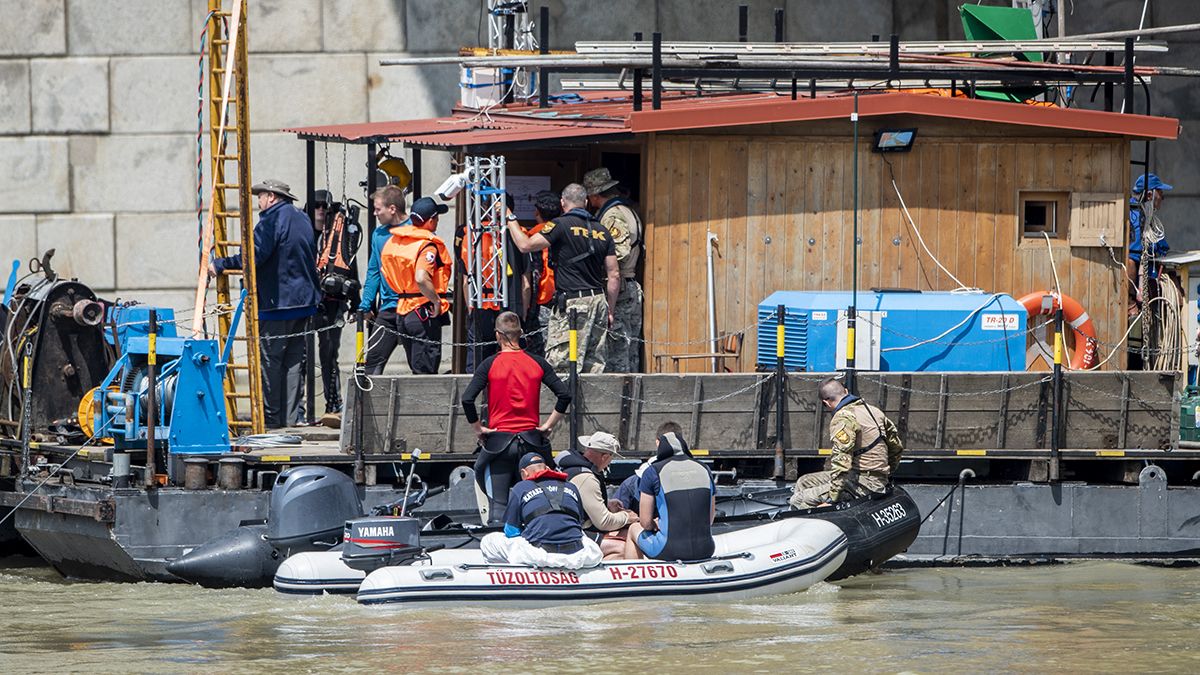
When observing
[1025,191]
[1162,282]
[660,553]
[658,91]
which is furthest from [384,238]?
[1162,282]

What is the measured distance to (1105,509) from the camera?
1522cm

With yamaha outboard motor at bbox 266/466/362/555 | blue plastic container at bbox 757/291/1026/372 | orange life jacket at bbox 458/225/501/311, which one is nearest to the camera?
yamaha outboard motor at bbox 266/466/362/555

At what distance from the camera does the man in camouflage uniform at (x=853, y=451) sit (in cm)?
1432

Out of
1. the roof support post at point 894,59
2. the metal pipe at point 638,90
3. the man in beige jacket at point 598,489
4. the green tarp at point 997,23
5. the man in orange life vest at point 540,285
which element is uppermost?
the green tarp at point 997,23

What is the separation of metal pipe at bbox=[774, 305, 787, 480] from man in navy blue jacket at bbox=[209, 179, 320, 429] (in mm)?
4193

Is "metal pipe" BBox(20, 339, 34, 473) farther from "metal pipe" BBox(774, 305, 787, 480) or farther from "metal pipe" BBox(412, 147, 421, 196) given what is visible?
"metal pipe" BBox(774, 305, 787, 480)

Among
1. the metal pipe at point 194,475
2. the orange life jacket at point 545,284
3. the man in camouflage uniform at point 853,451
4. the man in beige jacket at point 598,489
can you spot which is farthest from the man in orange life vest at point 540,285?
the metal pipe at point 194,475

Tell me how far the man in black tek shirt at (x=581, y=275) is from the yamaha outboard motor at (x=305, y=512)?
2.50 m

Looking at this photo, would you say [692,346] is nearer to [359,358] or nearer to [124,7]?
[359,358]

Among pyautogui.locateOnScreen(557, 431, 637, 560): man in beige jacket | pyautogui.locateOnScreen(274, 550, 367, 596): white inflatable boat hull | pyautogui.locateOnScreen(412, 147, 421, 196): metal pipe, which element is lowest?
pyautogui.locateOnScreen(274, 550, 367, 596): white inflatable boat hull

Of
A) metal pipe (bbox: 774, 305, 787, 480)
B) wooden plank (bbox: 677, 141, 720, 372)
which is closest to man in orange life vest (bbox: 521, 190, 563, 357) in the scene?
wooden plank (bbox: 677, 141, 720, 372)

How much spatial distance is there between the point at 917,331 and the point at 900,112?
1.81m

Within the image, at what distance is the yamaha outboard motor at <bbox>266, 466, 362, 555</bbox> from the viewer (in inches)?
545

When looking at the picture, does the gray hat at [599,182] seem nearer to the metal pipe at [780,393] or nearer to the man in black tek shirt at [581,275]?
the man in black tek shirt at [581,275]
